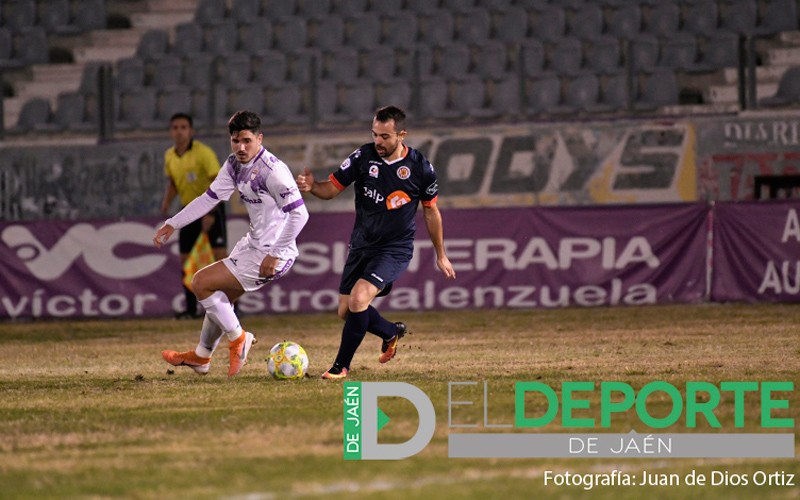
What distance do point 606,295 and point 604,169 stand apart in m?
2.10

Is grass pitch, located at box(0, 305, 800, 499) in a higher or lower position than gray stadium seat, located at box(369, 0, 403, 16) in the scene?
lower

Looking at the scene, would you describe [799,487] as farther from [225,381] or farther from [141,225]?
[141,225]

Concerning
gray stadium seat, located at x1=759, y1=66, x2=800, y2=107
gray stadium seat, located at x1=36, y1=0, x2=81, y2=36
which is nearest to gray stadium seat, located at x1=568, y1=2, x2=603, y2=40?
gray stadium seat, located at x1=759, y1=66, x2=800, y2=107

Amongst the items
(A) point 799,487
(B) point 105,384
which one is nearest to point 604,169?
(B) point 105,384

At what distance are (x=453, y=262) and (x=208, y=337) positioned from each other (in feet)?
25.9

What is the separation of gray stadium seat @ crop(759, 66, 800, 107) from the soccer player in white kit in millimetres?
10404

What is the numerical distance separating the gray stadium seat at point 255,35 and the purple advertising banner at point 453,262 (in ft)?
14.9

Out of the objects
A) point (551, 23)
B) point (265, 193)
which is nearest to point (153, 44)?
point (551, 23)

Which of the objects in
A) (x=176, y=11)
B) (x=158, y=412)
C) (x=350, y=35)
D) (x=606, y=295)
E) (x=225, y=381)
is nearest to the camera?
(x=158, y=412)

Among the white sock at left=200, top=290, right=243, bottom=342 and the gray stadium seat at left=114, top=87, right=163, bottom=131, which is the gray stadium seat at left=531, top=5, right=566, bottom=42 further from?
the white sock at left=200, top=290, right=243, bottom=342

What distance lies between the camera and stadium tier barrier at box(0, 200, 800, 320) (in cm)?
1792

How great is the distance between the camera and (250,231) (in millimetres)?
10688

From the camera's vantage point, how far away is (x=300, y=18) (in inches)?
883

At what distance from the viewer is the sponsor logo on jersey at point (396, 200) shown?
10523 millimetres
